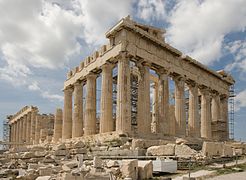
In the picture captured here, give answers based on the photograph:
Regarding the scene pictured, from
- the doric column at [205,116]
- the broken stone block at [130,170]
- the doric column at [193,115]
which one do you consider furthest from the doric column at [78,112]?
the broken stone block at [130,170]

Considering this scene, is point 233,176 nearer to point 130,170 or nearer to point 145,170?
point 145,170

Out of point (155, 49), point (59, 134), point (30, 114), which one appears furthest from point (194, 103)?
point (30, 114)

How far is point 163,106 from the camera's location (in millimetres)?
26984

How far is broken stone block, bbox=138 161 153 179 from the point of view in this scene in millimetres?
10164

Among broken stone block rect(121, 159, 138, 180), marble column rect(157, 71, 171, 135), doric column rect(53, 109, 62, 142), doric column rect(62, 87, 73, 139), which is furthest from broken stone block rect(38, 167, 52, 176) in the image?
doric column rect(53, 109, 62, 142)

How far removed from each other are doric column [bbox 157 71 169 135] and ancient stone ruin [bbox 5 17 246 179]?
0.08m

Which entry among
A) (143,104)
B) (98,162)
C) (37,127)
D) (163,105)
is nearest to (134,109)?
(163,105)

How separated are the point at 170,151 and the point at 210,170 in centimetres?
322

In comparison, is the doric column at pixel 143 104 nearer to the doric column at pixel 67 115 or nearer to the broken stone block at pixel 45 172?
the doric column at pixel 67 115

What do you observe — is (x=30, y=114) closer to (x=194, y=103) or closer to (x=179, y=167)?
(x=194, y=103)

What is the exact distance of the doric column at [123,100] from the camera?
22.6 m

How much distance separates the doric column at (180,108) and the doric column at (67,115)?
37.3 ft

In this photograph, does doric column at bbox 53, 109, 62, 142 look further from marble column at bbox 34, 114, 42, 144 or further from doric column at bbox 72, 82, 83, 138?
marble column at bbox 34, 114, 42, 144

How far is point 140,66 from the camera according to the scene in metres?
25.5
